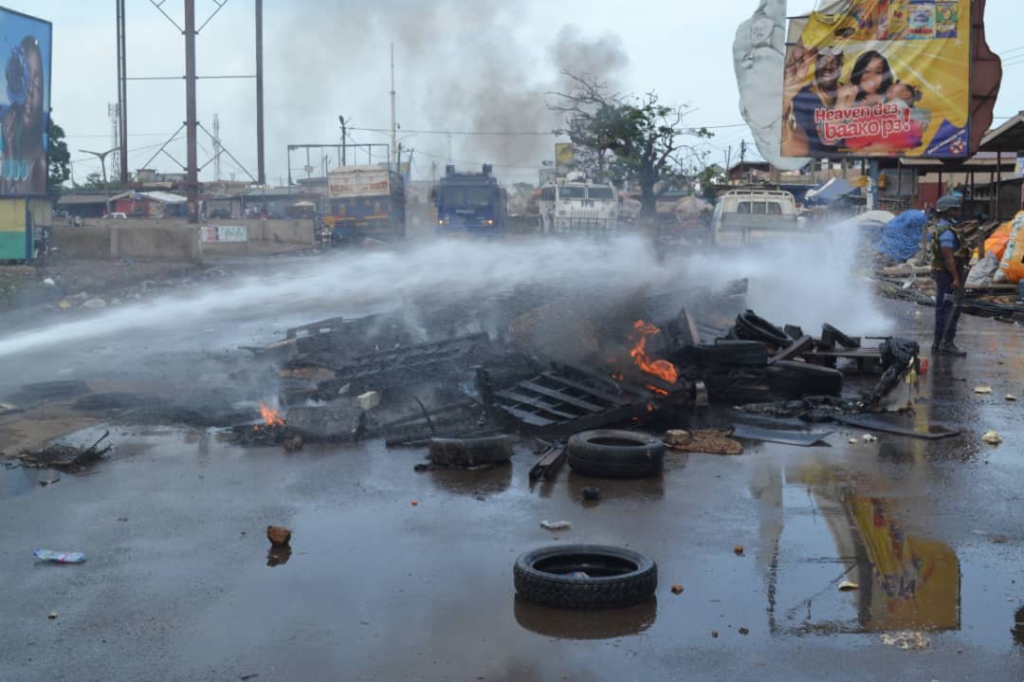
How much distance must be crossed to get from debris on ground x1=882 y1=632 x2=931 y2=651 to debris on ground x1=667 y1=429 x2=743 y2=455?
345 cm

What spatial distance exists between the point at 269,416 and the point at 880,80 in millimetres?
24022

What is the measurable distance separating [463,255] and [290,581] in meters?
20.4

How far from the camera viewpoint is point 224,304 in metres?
18.8

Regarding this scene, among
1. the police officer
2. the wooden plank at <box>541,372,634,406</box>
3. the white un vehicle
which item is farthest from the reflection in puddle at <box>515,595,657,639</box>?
the white un vehicle

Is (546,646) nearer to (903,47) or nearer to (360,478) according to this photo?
(360,478)

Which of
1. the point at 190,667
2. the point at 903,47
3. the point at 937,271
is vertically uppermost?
the point at 903,47

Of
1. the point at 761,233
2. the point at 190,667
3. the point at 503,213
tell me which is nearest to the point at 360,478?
the point at 190,667

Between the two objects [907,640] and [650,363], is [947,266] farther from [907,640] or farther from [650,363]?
[907,640]

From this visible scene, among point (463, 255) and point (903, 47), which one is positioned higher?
point (903, 47)

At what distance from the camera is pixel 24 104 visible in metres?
26.5

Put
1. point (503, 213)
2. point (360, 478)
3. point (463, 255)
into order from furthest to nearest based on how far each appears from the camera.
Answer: point (503, 213) → point (463, 255) → point (360, 478)

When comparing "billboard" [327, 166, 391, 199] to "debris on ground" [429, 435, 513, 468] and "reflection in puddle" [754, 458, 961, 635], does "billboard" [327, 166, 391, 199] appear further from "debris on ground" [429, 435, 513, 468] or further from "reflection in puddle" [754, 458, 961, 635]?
"reflection in puddle" [754, 458, 961, 635]

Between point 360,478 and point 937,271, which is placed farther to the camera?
point 937,271

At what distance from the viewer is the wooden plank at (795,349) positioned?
33.8 feet
